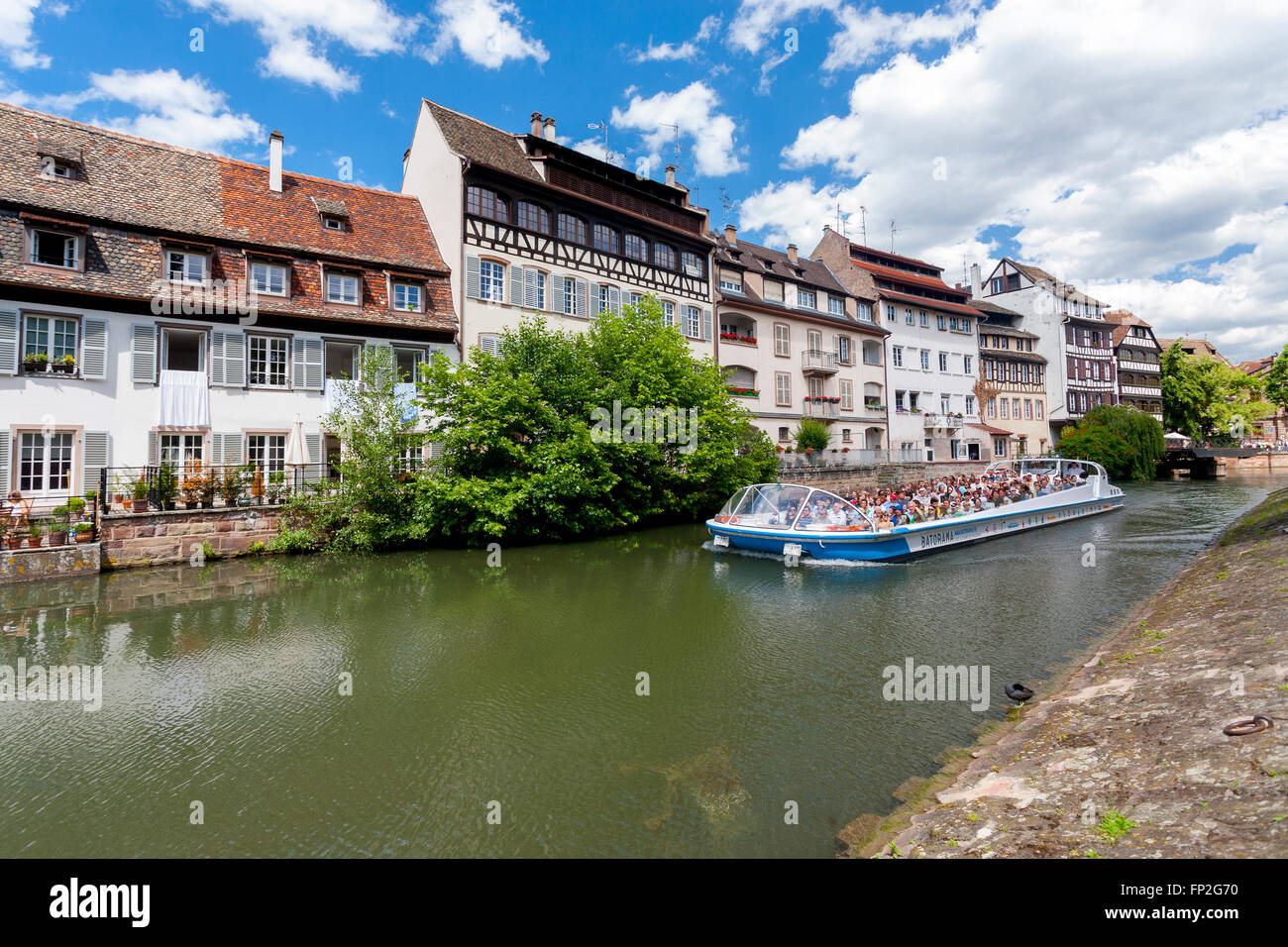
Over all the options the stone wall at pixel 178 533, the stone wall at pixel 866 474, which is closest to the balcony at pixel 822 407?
the stone wall at pixel 866 474

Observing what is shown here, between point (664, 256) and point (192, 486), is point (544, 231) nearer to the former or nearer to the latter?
point (664, 256)

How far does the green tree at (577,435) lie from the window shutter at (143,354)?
7746 millimetres

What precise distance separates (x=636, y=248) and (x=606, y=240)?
1.90 metres

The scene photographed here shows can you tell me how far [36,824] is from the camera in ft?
16.0

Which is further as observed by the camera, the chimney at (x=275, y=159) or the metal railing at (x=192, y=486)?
the chimney at (x=275, y=159)

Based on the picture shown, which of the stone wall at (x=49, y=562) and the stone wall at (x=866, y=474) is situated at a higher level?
the stone wall at (x=866, y=474)

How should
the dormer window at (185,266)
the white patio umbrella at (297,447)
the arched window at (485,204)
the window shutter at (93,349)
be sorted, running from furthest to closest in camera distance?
the arched window at (485,204) → the white patio umbrella at (297,447) → the dormer window at (185,266) → the window shutter at (93,349)

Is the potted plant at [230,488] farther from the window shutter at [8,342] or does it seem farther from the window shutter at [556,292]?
the window shutter at [556,292]

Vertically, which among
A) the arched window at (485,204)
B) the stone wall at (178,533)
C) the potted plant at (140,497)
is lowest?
the stone wall at (178,533)

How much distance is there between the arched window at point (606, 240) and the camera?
28.6m

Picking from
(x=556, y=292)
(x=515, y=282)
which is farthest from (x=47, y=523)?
(x=556, y=292)

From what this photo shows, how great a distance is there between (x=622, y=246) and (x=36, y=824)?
28.7 m

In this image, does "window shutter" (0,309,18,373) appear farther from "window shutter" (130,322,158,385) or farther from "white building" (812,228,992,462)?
"white building" (812,228,992,462)

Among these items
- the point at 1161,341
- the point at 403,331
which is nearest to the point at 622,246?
the point at 403,331
